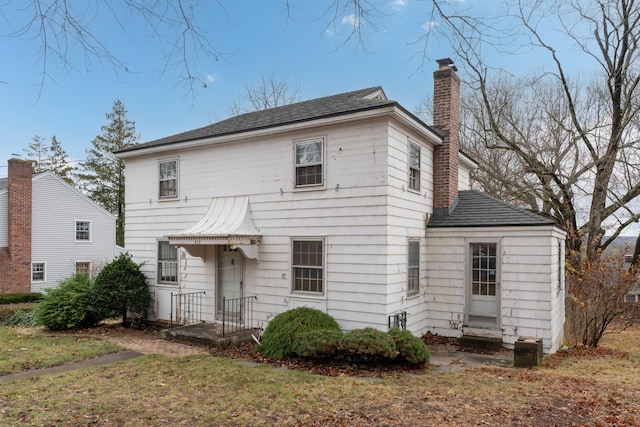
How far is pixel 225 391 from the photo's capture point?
6547mm

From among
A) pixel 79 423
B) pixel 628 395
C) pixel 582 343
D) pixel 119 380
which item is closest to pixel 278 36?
pixel 79 423

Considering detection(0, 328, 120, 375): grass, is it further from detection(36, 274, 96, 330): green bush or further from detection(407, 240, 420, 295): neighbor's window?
detection(407, 240, 420, 295): neighbor's window

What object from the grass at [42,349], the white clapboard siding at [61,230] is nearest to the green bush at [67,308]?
the grass at [42,349]

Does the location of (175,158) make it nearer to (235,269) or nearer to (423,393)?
(235,269)

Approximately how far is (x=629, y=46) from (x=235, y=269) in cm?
1781

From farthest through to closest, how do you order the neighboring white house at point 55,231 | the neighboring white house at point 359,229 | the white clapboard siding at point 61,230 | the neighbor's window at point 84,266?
the neighbor's window at point 84,266 < the white clapboard siding at point 61,230 < the neighboring white house at point 55,231 < the neighboring white house at point 359,229

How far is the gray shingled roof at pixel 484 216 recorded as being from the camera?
10625mm

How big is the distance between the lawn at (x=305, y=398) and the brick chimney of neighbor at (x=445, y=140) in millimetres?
5047

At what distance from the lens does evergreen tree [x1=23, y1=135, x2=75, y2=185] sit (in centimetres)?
4156

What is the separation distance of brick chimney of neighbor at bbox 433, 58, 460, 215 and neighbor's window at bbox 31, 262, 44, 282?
23648 mm

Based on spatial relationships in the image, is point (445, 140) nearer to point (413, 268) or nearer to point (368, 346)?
point (413, 268)

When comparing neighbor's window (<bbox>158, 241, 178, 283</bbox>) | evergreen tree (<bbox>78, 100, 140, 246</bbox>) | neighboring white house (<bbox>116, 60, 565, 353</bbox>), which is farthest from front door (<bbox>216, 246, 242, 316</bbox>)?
evergreen tree (<bbox>78, 100, 140, 246</bbox>)

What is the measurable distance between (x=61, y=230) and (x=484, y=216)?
82.7 feet

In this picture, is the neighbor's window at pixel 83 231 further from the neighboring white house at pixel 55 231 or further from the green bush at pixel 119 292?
the green bush at pixel 119 292
